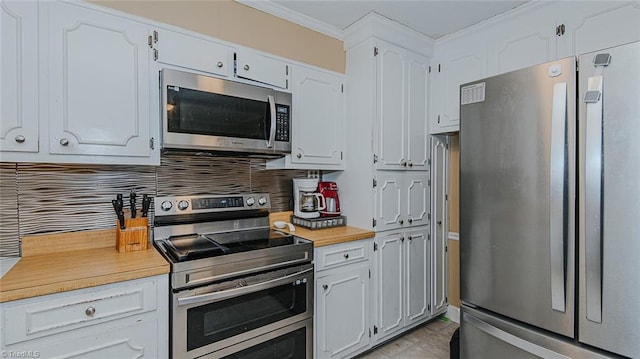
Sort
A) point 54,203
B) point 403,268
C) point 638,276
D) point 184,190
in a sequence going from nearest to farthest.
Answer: point 638,276 → point 54,203 → point 184,190 → point 403,268

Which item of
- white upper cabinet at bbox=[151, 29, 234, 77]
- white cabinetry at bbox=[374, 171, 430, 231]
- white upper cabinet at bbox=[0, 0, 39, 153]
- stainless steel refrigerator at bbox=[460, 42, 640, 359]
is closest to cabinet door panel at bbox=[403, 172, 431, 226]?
white cabinetry at bbox=[374, 171, 430, 231]

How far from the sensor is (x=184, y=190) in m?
2.02

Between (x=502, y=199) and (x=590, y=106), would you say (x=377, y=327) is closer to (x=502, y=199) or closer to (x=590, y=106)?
(x=502, y=199)

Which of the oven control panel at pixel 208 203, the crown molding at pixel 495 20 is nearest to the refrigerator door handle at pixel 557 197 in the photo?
the crown molding at pixel 495 20

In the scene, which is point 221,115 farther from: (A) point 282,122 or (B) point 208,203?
(B) point 208,203

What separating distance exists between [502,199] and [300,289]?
3.90 ft

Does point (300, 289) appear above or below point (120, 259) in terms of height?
below

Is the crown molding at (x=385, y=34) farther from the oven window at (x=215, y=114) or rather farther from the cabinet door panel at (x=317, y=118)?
the oven window at (x=215, y=114)

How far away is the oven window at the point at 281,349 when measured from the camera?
166cm

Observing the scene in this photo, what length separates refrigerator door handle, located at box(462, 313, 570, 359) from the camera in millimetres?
1377

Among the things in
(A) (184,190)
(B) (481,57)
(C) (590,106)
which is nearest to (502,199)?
(C) (590,106)

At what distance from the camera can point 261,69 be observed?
204 centimetres

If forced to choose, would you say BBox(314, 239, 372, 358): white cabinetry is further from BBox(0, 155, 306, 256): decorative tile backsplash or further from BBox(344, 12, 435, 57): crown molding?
BBox(344, 12, 435, 57): crown molding

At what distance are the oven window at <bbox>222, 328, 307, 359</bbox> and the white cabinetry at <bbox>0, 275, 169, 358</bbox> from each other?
0.43 m
